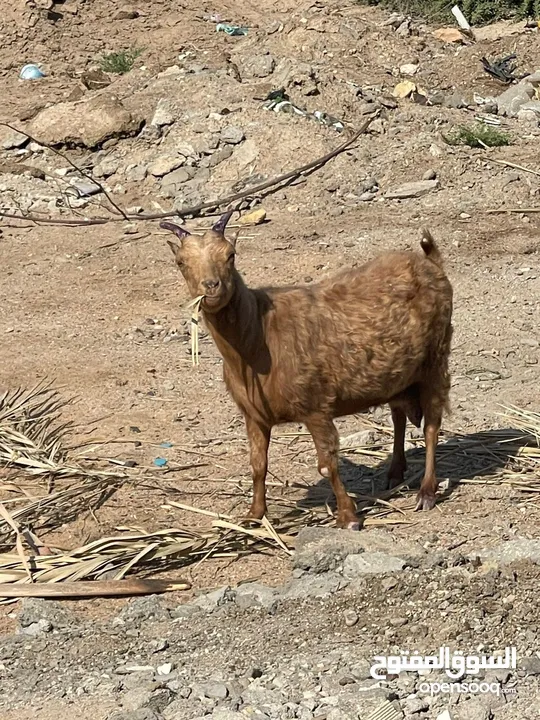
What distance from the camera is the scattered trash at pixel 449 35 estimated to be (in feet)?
63.3

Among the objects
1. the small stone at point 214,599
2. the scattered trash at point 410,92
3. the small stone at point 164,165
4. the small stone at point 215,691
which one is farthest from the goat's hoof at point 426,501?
the scattered trash at point 410,92

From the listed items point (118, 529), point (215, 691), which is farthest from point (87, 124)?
point (215, 691)

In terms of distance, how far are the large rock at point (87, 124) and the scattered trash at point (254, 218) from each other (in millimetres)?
2574

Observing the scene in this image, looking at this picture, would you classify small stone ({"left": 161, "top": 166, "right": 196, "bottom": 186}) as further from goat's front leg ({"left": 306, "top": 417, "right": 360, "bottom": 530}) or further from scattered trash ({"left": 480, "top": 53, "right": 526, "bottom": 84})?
goat's front leg ({"left": 306, "top": 417, "right": 360, "bottom": 530})

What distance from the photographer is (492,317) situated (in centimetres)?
1127

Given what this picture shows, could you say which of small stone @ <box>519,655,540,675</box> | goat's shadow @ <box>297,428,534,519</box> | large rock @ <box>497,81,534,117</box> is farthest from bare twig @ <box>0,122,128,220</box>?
small stone @ <box>519,655,540,675</box>

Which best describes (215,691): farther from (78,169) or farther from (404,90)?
(404,90)

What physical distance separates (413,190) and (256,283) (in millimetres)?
2881

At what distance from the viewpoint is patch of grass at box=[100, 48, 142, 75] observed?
1878cm

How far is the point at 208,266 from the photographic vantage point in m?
6.38

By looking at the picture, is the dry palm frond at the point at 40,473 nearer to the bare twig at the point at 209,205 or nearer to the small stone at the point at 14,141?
the bare twig at the point at 209,205

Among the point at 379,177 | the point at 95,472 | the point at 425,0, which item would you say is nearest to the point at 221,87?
the point at 379,177

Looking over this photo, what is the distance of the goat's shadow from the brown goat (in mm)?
365

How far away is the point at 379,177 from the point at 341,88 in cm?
214
